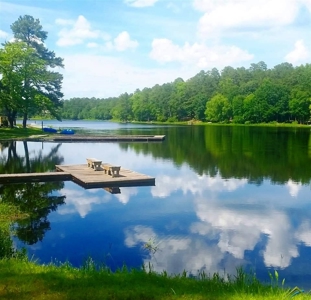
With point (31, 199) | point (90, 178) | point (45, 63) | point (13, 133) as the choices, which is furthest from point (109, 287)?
point (45, 63)

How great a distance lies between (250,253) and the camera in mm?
11047

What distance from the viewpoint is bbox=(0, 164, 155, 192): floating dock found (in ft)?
66.2

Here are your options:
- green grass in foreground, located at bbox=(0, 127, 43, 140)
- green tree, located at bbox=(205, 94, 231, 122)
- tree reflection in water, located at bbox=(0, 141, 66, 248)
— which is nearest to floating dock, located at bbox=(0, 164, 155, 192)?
tree reflection in water, located at bbox=(0, 141, 66, 248)

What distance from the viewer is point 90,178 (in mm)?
21016

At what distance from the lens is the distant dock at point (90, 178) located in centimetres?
2020

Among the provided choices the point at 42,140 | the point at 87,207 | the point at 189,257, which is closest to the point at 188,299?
the point at 189,257

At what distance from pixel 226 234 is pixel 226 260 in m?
2.21

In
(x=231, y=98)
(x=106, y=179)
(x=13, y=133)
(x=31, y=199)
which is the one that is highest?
(x=231, y=98)

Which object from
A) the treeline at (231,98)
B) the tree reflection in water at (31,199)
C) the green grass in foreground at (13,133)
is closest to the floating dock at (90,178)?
the tree reflection in water at (31,199)

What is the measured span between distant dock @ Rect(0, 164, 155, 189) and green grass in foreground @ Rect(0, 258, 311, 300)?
12218mm

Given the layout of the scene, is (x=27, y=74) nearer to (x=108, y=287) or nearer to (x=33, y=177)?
(x=33, y=177)

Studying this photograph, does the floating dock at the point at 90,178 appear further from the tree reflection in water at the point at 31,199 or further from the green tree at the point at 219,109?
the green tree at the point at 219,109

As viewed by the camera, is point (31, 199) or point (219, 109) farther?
point (219, 109)

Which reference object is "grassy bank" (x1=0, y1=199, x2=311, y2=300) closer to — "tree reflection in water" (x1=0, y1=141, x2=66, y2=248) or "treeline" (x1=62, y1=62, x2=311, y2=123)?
"tree reflection in water" (x1=0, y1=141, x2=66, y2=248)
